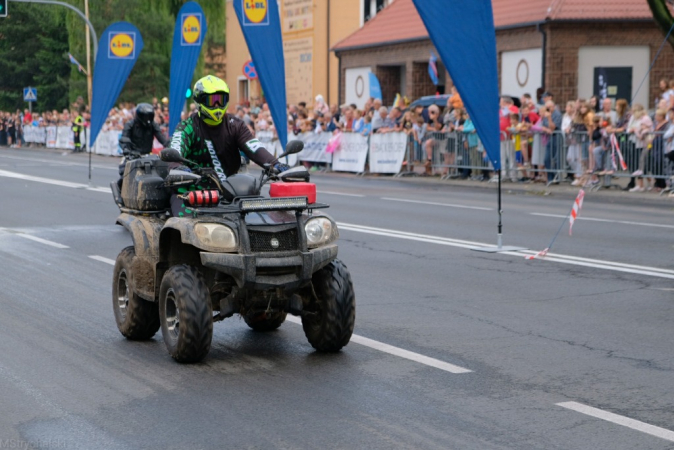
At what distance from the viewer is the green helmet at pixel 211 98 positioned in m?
7.93

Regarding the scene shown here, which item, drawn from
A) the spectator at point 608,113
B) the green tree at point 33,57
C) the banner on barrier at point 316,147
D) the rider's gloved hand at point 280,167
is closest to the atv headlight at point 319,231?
the rider's gloved hand at point 280,167

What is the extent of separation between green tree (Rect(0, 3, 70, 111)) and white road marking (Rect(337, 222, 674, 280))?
60.5 meters

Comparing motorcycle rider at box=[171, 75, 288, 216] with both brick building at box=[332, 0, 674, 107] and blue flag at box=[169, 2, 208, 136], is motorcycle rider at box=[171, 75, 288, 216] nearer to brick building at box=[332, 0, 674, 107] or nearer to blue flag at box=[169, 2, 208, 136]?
blue flag at box=[169, 2, 208, 136]

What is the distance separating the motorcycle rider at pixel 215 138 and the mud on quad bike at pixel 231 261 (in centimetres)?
25

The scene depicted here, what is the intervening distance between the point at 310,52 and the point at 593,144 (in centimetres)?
3110

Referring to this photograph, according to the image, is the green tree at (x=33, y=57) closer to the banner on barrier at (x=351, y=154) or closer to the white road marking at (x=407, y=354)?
the banner on barrier at (x=351, y=154)

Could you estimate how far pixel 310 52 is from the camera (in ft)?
172

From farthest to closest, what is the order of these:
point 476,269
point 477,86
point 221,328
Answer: point 477,86, point 476,269, point 221,328

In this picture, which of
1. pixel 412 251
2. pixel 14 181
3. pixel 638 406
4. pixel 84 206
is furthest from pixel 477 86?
pixel 14 181

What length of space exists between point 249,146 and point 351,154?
22724 mm

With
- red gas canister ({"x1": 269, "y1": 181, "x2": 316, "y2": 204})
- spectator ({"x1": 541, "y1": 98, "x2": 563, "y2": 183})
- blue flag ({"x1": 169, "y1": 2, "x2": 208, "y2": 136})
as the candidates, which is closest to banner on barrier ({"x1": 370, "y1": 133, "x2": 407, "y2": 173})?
spectator ({"x1": 541, "y1": 98, "x2": 563, "y2": 183})

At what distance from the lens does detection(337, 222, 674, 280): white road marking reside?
1166 cm

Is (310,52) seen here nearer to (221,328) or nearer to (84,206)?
(84,206)

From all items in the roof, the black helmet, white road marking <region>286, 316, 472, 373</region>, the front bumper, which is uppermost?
the roof
